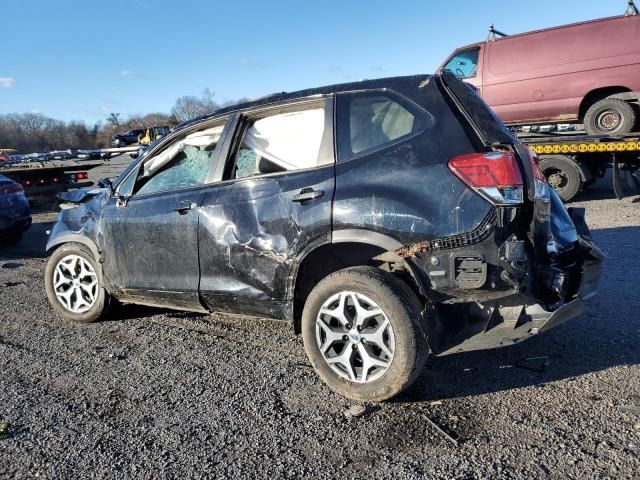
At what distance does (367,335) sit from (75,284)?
2.97m

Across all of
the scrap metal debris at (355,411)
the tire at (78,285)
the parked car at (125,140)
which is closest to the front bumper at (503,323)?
the scrap metal debris at (355,411)

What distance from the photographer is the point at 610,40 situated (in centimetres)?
880

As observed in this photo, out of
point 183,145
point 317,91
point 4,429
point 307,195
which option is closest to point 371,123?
point 317,91

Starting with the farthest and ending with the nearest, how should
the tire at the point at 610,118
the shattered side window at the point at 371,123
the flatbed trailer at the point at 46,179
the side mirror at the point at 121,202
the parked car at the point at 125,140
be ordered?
the parked car at the point at 125,140 → the flatbed trailer at the point at 46,179 → the tire at the point at 610,118 → the side mirror at the point at 121,202 → the shattered side window at the point at 371,123

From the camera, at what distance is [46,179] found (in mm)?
12922

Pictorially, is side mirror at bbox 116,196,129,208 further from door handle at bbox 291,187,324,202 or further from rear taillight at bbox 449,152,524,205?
rear taillight at bbox 449,152,524,205

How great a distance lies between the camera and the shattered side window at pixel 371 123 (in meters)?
3.11

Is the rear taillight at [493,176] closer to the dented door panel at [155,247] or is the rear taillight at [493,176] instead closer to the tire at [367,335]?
the tire at [367,335]

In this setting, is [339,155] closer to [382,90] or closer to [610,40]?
[382,90]

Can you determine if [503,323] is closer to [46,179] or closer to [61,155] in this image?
[46,179]

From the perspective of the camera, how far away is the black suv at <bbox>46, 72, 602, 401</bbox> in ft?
9.41

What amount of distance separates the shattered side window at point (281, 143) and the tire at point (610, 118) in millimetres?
8041

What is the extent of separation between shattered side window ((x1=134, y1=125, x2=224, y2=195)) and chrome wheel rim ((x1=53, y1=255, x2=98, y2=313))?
0.93 meters

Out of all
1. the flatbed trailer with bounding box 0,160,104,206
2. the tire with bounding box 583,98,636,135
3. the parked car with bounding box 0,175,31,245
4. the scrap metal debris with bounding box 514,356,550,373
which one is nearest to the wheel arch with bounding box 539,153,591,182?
the tire with bounding box 583,98,636,135
